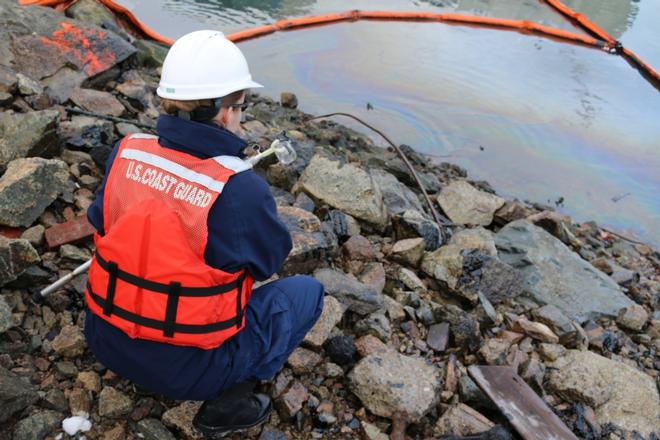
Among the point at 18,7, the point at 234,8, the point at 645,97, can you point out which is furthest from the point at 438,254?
the point at 234,8

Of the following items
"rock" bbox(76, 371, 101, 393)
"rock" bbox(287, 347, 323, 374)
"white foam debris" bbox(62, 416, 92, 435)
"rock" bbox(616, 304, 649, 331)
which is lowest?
"rock" bbox(616, 304, 649, 331)

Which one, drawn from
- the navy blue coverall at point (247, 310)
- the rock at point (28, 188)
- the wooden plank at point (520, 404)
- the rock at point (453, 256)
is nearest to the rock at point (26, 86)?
the rock at point (28, 188)

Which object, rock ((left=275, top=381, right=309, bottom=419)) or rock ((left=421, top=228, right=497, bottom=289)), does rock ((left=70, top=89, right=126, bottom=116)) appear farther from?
rock ((left=275, top=381, right=309, bottom=419))

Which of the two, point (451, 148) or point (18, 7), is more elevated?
point (18, 7)

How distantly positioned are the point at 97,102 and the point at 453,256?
353 centimetres

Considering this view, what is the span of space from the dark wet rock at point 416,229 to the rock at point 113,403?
8.70ft

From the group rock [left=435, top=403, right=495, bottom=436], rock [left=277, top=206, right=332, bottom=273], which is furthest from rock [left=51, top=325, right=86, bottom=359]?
rock [left=435, top=403, right=495, bottom=436]

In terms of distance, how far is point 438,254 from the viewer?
418 cm

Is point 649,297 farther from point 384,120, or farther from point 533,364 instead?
point 384,120

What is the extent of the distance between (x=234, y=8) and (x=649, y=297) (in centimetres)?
839

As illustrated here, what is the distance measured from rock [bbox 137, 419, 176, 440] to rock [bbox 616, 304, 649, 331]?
3.68 meters

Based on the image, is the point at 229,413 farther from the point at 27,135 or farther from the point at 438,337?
the point at 27,135

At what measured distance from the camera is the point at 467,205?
5.55 metres

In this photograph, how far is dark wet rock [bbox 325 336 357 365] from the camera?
3.04 meters
